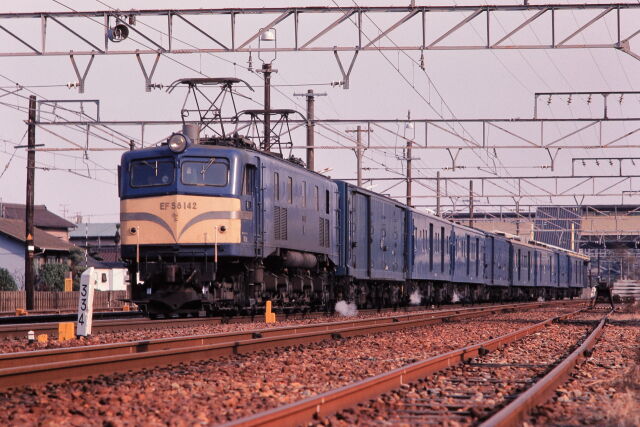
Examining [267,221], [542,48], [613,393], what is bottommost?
[613,393]

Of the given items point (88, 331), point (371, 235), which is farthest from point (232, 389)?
point (371, 235)

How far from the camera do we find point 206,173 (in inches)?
789

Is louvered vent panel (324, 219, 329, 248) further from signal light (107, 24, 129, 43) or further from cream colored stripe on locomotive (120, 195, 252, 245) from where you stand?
signal light (107, 24, 129, 43)

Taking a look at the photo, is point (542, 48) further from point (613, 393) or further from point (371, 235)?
point (613, 393)

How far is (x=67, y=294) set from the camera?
4178cm

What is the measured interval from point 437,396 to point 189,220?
36.4 ft

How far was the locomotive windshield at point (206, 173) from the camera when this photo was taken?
65.6 feet

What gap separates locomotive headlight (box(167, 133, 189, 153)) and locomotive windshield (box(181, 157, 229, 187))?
0.29m

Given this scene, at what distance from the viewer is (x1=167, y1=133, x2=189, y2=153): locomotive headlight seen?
19938mm

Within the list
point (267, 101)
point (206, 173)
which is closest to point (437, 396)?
point (206, 173)

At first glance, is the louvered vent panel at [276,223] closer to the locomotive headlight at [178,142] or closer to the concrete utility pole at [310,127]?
the locomotive headlight at [178,142]

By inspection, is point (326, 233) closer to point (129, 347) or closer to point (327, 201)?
point (327, 201)

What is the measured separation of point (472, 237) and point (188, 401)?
117 ft

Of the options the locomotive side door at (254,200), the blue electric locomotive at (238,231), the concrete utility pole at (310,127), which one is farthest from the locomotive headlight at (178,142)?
the concrete utility pole at (310,127)
